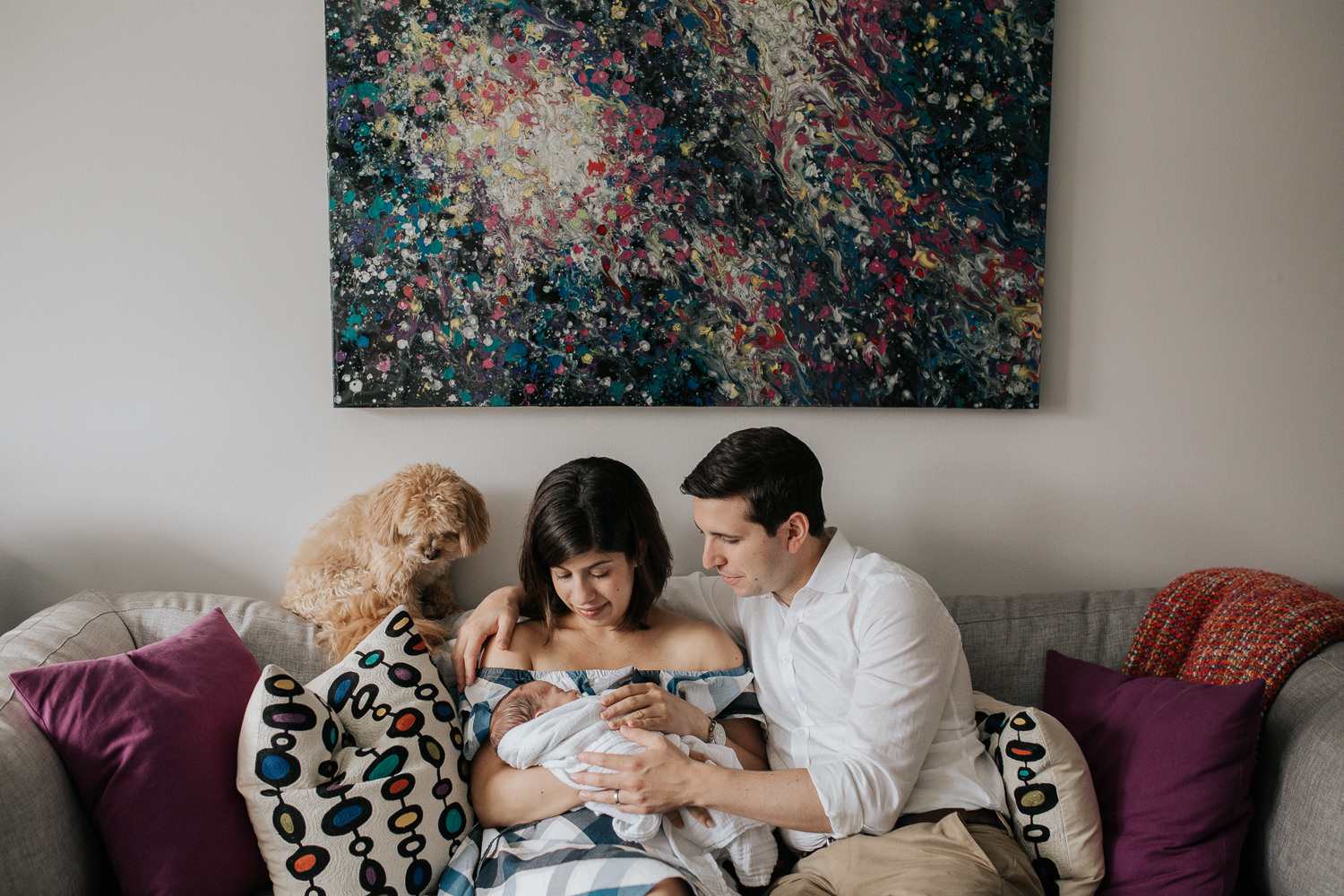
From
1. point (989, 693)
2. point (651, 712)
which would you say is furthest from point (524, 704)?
point (989, 693)

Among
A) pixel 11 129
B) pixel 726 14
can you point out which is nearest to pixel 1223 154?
pixel 726 14

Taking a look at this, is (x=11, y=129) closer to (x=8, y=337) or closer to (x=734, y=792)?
(x=8, y=337)

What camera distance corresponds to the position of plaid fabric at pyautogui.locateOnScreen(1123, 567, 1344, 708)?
158 centimetres

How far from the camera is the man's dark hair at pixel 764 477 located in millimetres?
1496

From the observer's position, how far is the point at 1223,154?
2.03m

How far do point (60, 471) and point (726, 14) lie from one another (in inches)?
79.4

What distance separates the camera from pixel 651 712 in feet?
4.76

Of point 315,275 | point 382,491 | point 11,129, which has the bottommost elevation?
point 382,491

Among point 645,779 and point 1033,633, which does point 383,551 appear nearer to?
point 645,779

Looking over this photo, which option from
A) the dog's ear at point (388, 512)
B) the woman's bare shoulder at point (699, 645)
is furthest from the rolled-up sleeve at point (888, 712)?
the dog's ear at point (388, 512)

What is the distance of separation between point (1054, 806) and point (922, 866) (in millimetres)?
292

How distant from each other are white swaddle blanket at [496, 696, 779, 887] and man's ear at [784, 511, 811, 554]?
0.44m

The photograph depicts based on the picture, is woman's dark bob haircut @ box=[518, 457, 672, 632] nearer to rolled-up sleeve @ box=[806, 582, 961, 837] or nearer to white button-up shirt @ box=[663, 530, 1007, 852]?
white button-up shirt @ box=[663, 530, 1007, 852]

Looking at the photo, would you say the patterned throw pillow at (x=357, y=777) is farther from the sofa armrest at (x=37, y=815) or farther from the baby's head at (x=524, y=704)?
the sofa armrest at (x=37, y=815)
